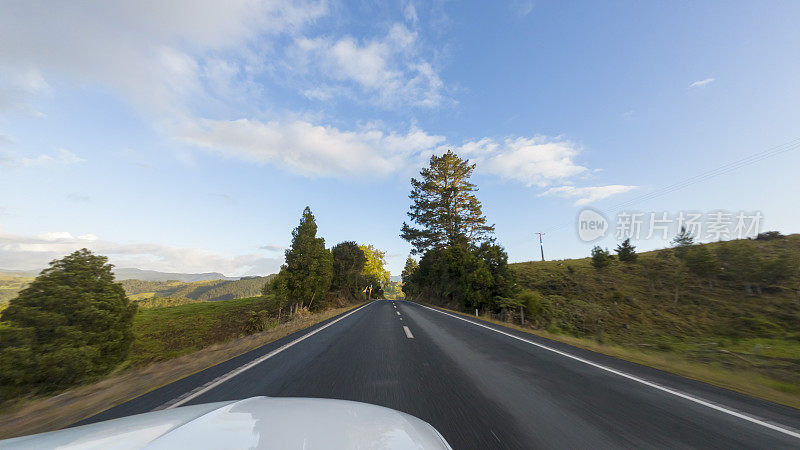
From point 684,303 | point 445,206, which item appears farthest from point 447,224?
point 684,303

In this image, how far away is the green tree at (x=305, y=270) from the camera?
811 inches

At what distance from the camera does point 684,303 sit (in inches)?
926

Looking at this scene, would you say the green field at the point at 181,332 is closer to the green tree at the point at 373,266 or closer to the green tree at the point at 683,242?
the green tree at the point at 373,266

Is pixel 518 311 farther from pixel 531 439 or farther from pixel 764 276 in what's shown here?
pixel 764 276

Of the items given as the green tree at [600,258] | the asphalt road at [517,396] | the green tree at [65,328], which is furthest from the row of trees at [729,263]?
the green tree at [65,328]

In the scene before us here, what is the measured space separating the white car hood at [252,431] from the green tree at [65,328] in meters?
7.78

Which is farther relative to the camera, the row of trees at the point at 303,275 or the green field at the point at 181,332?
the row of trees at the point at 303,275

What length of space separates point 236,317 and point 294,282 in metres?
8.29

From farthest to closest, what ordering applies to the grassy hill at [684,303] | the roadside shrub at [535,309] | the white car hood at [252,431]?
the roadside shrub at [535,309]
the grassy hill at [684,303]
the white car hood at [252,431]

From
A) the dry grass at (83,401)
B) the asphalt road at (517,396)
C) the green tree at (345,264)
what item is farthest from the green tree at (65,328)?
the green tree at (345,264)

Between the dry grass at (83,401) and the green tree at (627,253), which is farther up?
the green tree at (627,253)

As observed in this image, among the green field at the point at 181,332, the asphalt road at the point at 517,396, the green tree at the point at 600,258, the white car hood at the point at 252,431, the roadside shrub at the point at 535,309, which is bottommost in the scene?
the green field at the point at 181,332

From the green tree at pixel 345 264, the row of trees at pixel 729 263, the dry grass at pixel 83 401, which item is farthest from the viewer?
the green tree at pixel 345 264

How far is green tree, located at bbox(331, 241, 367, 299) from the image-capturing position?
118 ft
